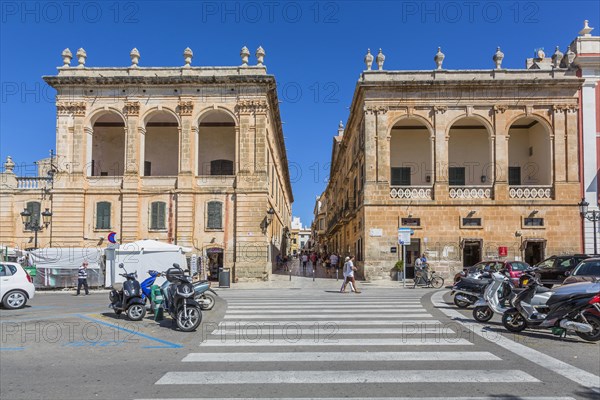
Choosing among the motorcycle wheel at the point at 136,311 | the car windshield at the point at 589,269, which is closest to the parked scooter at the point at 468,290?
the car windshield at the point at 589,269

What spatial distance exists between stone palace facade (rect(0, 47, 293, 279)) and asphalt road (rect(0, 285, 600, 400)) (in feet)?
54.1

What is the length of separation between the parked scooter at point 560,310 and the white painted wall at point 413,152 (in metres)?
22.0

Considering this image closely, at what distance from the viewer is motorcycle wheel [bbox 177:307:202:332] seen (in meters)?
10.2

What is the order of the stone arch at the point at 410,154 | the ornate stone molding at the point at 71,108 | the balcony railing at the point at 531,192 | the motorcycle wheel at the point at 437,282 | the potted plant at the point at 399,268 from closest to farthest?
the motorcycle wheel at the point at 437,282 → the potted plant at the point at 399,268 → the balcony railing at the point at 531,192 → the ornate stone molding at the point at 71,108 → the stone arch at the point at 410,154

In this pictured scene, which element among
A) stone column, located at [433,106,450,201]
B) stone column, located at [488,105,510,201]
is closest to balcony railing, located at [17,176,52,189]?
stone column, located at [433,106,450,201]

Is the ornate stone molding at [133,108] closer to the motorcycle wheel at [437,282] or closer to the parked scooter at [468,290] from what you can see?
the motorcycle wheel at [437,282]

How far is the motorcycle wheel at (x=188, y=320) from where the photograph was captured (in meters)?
10.2

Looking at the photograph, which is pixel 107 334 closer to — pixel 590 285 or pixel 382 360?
pixel 382 360

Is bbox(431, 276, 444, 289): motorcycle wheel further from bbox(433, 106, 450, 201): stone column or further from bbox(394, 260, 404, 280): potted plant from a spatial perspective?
bbox(433, 106, 450, 201): stone column

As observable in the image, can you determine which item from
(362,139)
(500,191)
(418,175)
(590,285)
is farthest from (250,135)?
(590,285)

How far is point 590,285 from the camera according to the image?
936 cm

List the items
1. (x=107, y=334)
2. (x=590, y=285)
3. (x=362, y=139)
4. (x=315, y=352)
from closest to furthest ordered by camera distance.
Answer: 1. (x=315, y=352)
2. (x=590, y=285)
3. (x=107, y=334)
4. (x=362, y=139)

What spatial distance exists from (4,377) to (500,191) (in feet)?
88.5

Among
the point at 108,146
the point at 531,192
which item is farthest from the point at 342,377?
the point at 108,146
